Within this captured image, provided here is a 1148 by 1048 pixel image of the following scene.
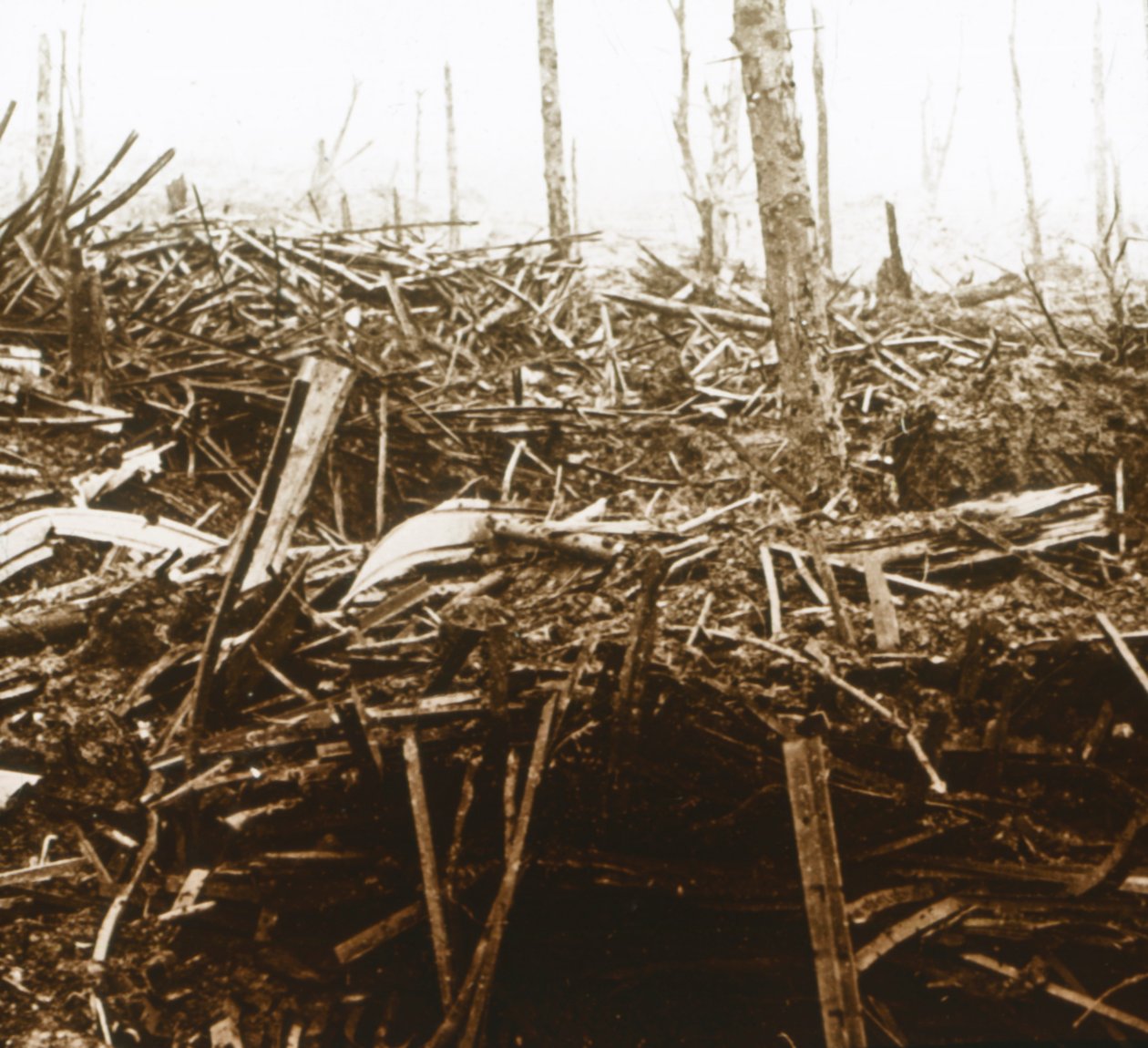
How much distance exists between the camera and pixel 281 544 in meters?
3.10

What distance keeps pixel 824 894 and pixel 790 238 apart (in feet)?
10.8

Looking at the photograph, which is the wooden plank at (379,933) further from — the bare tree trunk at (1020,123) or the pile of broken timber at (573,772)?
the bare tree trunk at (1020,123)

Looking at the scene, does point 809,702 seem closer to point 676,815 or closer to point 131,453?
point 676,815

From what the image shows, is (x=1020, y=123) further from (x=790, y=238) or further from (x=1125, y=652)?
(x=1125, y=652)

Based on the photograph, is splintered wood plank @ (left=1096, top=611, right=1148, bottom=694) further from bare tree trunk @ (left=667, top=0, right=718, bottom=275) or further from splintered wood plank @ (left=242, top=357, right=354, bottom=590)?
bare tree trunk @ (left=667, top=0, right=718, bottom=275)

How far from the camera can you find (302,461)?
3.34 m

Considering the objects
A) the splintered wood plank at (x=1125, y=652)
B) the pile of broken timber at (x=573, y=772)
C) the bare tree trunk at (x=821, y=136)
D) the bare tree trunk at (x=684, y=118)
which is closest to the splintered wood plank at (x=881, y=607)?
the pile of broken timber at (x=573, y=772)

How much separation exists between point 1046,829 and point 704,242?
740cm

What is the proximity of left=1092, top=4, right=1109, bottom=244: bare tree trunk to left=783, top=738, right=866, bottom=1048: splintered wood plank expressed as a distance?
1859 centimetres

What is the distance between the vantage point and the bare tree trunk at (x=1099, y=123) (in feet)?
58.2

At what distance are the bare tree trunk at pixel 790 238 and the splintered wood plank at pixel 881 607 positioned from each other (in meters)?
1.19

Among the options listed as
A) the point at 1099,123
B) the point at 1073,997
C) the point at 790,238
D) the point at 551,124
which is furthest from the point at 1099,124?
the point at 1073,997

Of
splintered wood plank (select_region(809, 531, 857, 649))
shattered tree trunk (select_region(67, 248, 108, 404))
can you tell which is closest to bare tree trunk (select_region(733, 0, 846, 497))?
splintered wood plank (select_region(809, 531, 857, 649))

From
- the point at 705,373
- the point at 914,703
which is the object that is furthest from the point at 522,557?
the point at 705,373
